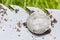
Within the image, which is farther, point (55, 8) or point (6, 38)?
point (55, 8)

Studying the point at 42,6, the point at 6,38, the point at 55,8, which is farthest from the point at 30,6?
the point at 6,38

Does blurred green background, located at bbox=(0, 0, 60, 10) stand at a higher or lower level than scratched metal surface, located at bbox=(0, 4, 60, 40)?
higher

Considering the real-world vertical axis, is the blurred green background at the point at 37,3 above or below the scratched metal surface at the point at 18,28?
above

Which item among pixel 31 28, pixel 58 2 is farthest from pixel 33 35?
pixel 58 2

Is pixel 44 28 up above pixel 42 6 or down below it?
below

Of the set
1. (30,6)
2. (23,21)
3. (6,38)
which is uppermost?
(30,6)

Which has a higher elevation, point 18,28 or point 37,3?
point 37,3

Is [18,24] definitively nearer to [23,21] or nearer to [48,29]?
[23,21]
